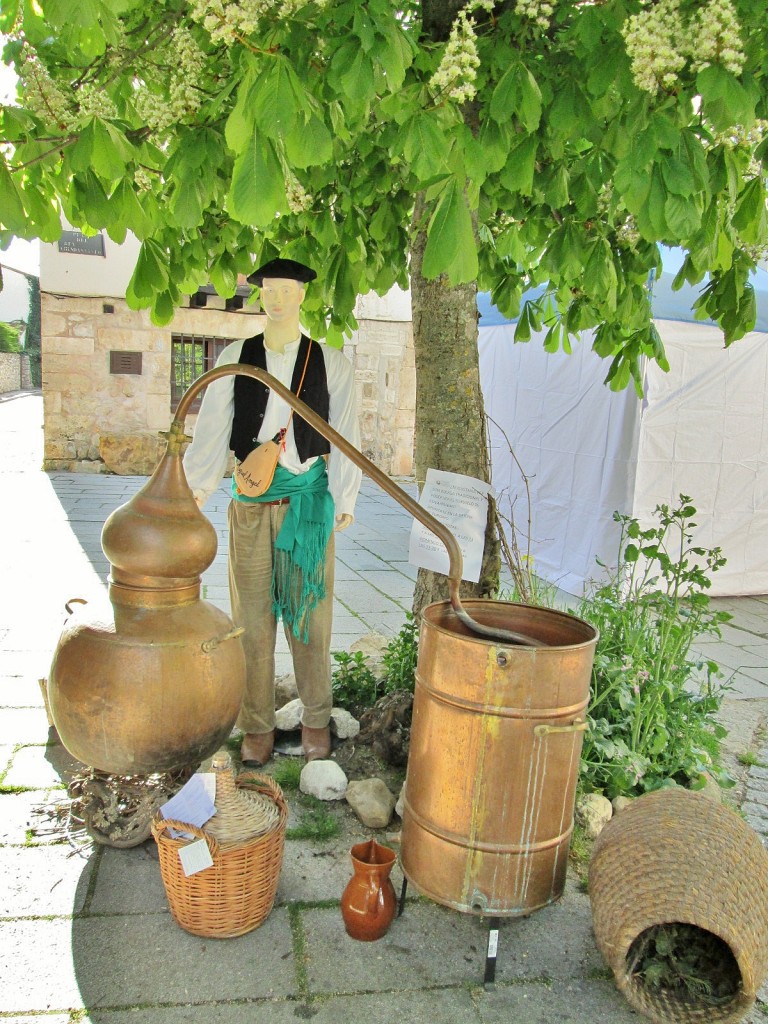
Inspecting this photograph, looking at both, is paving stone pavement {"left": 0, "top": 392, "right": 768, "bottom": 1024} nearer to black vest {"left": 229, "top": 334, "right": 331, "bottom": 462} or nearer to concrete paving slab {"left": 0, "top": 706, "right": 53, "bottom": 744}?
concrete paving slab {"left": 0, "top": 706, "right": 53, "bottom": 744}

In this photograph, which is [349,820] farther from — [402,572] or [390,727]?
[402,572]

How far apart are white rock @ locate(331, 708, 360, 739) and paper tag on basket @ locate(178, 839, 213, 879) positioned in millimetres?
1292

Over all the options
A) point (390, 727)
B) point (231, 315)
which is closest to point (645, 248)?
point (390, 727)

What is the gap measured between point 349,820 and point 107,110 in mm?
2406

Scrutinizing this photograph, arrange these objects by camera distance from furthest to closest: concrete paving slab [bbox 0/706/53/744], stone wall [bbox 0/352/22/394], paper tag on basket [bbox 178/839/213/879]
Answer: stone wall [bbox 0/352/22/394] → concrete paving slab [bbox 0/706/53/744] → paper tag on basket [bbox 178/839/213/879]

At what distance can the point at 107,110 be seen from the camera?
2.05m

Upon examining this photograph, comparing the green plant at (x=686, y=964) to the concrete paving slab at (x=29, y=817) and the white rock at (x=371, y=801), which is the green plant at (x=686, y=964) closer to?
the white rock at (x=371, y=801)

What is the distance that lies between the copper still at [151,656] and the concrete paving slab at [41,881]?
100 cm

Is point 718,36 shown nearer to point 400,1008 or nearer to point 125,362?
point 400,1008

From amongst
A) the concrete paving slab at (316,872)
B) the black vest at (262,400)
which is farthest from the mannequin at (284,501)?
the concrete paving slab at (316,872)

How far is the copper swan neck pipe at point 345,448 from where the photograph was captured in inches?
73.4

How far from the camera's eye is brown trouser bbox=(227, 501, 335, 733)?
10.7 ft

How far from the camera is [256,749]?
10.9 feet

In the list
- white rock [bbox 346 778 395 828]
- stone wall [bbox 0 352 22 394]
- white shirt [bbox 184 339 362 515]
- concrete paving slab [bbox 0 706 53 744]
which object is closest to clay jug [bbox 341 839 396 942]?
white rock [bbox 346 778 395 828]
